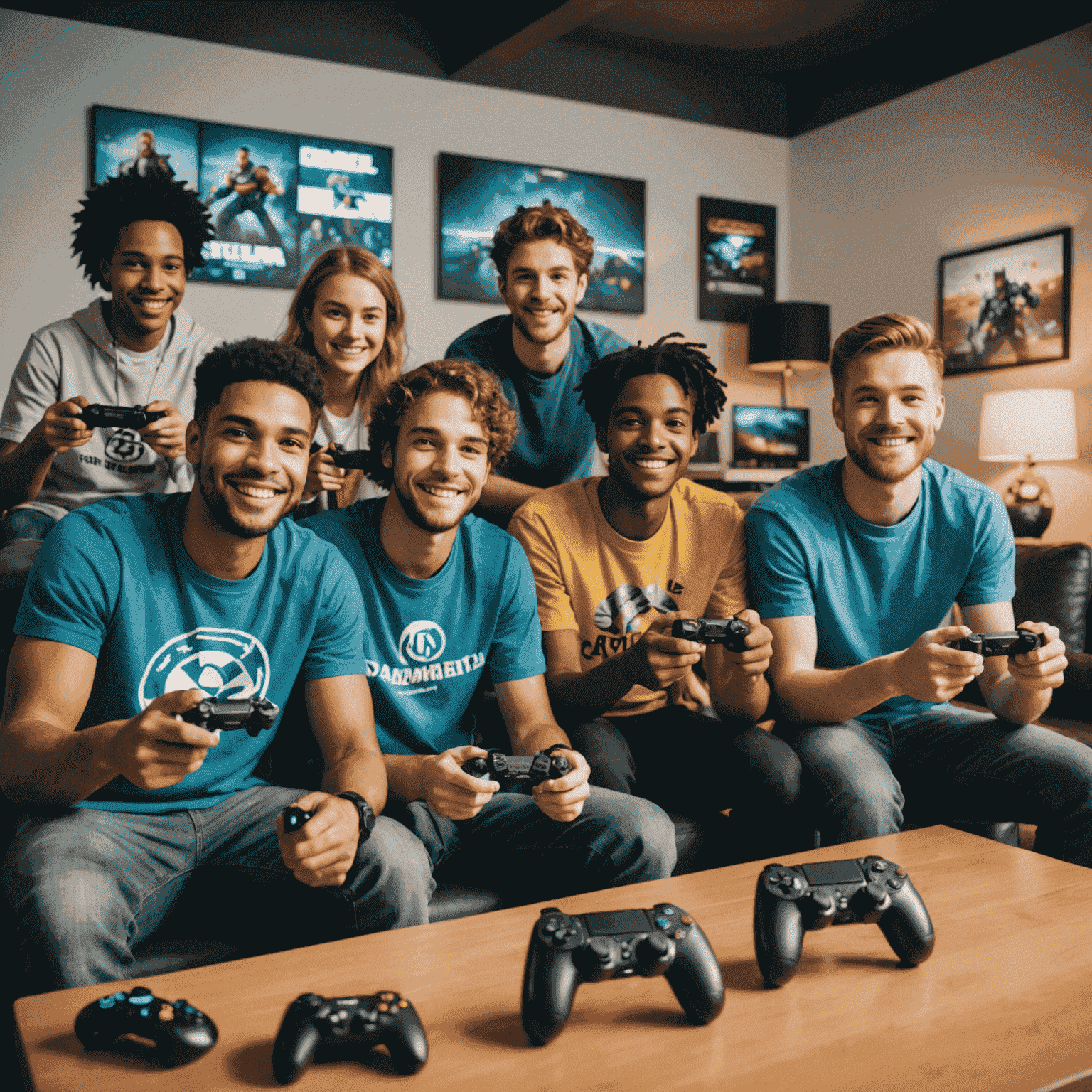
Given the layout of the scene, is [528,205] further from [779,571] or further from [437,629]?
[437,629]

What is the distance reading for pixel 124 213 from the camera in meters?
2.63

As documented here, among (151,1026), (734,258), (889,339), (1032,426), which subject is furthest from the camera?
(734,258)

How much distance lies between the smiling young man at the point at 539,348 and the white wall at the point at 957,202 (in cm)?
245

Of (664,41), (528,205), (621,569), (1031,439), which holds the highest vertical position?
(664,41)

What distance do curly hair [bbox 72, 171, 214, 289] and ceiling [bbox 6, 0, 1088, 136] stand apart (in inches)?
70.9

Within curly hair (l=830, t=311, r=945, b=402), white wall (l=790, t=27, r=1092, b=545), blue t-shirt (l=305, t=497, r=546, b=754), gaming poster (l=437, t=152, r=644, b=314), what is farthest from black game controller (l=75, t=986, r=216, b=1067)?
white wall (l=790, t=27, r=1092, b=545)

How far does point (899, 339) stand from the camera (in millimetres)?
2031

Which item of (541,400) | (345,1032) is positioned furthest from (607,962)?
(541,400)

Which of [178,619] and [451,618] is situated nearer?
[178,619]

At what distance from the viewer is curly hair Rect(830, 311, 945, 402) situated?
2033mm

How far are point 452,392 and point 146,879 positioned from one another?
3.18 feet

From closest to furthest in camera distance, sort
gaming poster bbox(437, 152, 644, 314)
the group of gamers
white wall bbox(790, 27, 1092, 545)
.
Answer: the group of gamers → white wall bbox(790, 27, 1092, 545) → gaming poster bbox(437, 152, 644, 314)

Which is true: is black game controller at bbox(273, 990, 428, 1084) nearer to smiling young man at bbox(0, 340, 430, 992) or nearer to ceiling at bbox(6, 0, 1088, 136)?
smiling young man at bbox(0, 340, 430, 992)

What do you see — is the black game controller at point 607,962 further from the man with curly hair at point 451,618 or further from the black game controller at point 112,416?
the black game controller at point 112,416
